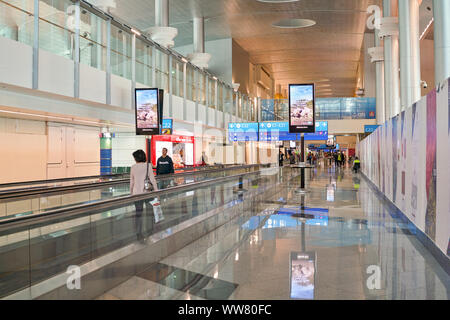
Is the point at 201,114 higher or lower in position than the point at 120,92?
higher

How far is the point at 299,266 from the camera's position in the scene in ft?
17.0

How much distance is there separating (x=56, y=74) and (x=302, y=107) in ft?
27.1

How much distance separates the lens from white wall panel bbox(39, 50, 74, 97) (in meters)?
11.3

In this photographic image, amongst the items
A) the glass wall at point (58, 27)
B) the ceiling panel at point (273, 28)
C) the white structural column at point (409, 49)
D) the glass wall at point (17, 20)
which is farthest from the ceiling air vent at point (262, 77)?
the glass wall at point (17, 20)

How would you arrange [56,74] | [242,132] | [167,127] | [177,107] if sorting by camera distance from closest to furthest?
1. [56,74]
2. [167,127]
3. [177,107]
4. [242,132]

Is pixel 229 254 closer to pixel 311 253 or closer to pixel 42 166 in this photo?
pixel 311 253

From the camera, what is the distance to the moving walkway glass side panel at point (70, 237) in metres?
3.38

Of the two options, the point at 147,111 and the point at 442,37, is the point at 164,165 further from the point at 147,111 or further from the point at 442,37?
the point at 442,37

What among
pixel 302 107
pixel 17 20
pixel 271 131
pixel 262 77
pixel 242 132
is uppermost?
pixel 262 77

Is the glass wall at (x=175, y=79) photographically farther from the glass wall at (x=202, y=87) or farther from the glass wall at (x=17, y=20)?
the glass wall at (x=17, y=20)

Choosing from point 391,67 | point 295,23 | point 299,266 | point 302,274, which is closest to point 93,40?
point 299,266

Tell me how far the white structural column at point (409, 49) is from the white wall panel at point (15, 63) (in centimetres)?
1592
